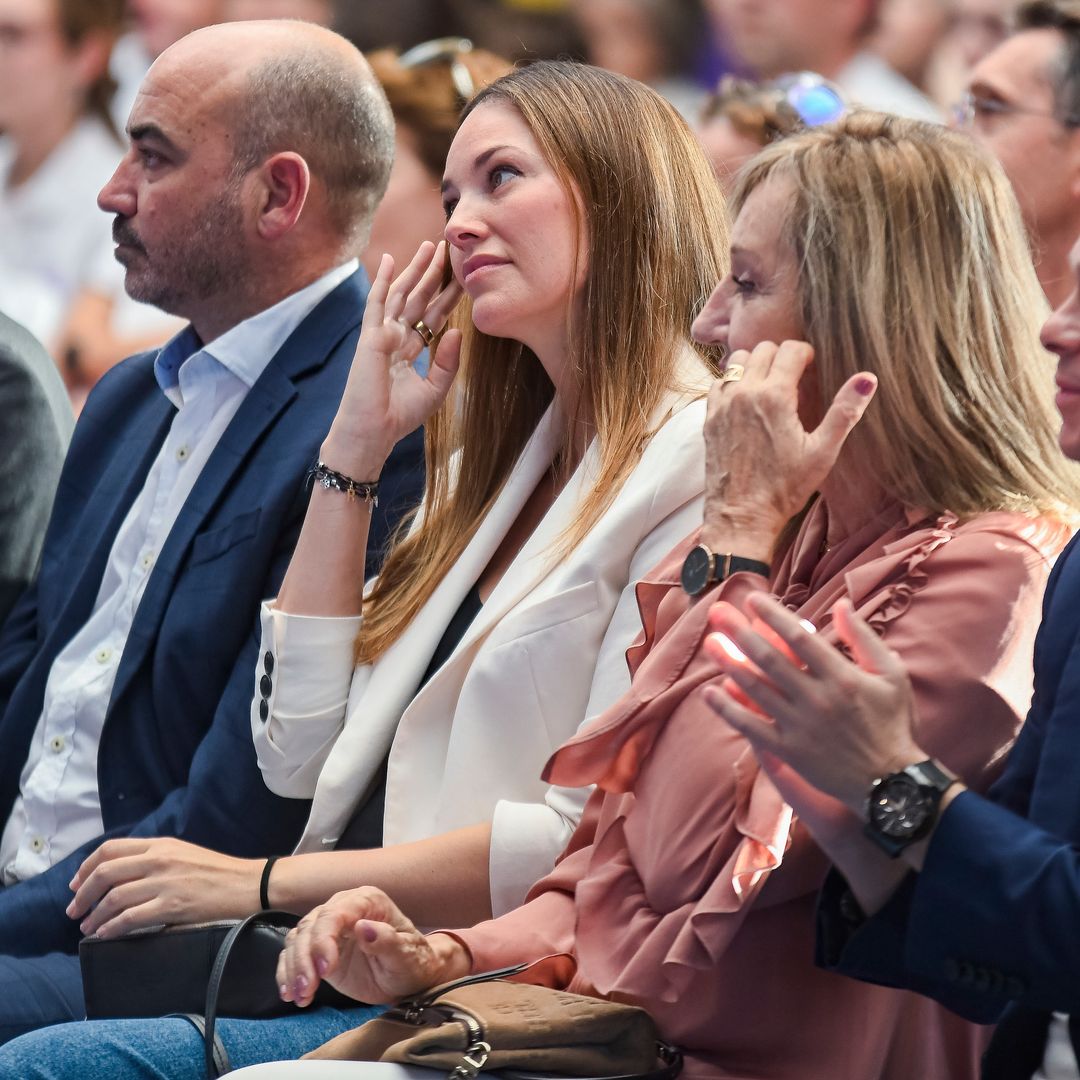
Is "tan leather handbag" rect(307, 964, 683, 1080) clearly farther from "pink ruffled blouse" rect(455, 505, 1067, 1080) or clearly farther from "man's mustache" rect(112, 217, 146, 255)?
"man's mustache" rect(112, 217, 146, 255)

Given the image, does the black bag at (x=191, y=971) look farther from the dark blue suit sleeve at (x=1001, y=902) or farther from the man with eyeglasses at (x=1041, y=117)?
the man with eyeglasses at (x=1041, y=117)

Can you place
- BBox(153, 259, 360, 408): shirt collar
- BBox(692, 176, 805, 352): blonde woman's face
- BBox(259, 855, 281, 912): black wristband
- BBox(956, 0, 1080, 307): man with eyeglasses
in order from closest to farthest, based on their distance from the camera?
1. BBox(692, 176, 805, 352): blonde woman's face
2. BBox(259, 855, 281, 912): black wristband
3. BBox(153, 259, 360, 408): shirt collar
4. BBox(956, 0, 1080, 307): man with eyeglasses

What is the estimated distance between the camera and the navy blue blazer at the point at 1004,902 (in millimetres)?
1476

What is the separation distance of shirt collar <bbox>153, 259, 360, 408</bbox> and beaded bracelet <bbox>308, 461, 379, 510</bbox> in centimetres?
46

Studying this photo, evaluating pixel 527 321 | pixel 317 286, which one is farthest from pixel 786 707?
pixel 317 286

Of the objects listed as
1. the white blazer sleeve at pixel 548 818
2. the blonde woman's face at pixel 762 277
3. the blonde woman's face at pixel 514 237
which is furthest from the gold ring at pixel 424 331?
the blonde woman's face at pixel 762 277

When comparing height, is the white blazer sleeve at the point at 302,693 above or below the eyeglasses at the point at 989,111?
below

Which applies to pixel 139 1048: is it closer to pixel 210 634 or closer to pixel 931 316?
pixel 210 634

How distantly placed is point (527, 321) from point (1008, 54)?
1.79 m

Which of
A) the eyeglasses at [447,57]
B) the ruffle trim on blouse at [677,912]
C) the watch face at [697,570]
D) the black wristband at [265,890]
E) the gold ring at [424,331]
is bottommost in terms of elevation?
the black wristband at [265,890]

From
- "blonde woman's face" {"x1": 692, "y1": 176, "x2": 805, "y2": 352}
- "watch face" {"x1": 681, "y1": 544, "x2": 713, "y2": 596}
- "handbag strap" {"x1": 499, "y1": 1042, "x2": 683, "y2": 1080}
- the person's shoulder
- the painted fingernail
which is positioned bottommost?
"handbag strap" {"x1": 499, "y1": 1042, "x2": 683, "y2": 1080}

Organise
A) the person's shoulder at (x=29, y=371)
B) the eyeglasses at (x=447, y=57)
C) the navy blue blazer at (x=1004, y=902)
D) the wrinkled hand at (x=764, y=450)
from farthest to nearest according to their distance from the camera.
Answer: the eyeglasses at (x=447, y=57)
the person's shoulder at (x=29, y=371)
the wrinkled hand at (x=764, y=450)
the navy blue blazer at (x=1004, y=902)

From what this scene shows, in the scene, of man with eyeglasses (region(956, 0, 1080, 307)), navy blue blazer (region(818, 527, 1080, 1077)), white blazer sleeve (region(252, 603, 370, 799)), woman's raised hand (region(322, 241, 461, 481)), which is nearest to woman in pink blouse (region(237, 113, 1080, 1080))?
navy blue blazer (region(818, 527, 1080, 1077))

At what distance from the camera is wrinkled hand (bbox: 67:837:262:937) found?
237 centimetres
